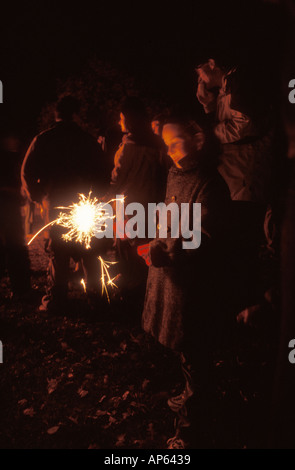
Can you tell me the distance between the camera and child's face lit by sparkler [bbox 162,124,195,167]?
2.85 meters

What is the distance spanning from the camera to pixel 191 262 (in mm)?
2838

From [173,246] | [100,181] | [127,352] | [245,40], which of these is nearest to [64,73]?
[100,181]

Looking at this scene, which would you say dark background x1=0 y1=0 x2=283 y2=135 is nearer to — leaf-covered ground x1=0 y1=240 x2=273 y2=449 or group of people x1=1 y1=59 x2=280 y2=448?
group of people x1=1 y1=59 x2=280 y2=448

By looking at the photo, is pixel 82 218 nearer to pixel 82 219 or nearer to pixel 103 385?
pixel 82 219

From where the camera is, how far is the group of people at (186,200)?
285cm

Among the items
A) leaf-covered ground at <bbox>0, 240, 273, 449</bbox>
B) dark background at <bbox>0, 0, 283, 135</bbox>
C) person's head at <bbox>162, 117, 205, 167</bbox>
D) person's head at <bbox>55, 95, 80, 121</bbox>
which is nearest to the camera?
person's head at <bbox>162, 117, 205, 167</bbox>

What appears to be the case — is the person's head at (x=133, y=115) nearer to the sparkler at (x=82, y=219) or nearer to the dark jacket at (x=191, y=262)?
the sparkler at (x=82, y=219)

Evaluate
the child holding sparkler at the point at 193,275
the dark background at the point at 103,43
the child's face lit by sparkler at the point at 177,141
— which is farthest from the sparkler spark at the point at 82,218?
the dark background at the point at 103,43

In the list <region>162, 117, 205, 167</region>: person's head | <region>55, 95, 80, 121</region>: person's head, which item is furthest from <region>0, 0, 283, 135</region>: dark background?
<region>162, 117, 205, 167</region>: person's head

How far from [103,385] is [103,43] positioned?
11719 millimetres

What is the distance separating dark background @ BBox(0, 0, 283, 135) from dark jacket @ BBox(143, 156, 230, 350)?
4.87m

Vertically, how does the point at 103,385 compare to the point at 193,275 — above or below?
below

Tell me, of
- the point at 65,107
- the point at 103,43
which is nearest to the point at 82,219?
the point at 65,107
